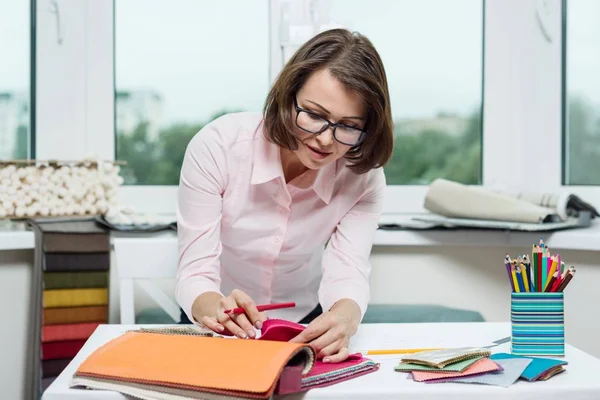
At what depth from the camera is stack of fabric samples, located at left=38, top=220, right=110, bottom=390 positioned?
209 cm

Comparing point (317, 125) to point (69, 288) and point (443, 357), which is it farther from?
point (69, 288)

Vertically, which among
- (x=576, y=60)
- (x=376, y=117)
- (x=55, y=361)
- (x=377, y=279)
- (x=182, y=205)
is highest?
(x=576, y=60)

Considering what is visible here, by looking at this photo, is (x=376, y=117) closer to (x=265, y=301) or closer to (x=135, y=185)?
(x=265, y=301)

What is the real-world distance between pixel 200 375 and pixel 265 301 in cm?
81

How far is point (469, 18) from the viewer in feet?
8.73

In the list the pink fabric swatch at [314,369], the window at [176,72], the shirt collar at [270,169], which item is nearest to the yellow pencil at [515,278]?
the pink fabric swatch at [314,369]

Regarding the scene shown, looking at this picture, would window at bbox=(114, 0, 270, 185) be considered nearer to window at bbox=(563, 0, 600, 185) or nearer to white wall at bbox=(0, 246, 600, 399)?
white wall at bbox=(0, 246, 600, 399)

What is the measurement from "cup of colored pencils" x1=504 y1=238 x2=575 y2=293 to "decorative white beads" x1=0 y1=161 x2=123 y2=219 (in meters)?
1.40

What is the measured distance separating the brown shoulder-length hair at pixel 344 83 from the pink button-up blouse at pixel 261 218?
104mm

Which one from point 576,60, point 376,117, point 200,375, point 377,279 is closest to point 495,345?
point 376,117

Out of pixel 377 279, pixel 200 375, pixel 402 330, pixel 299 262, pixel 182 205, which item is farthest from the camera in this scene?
pixel 377 279

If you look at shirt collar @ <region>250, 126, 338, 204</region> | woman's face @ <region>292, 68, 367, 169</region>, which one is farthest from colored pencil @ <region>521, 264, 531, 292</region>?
shirt collar @ <region>250, 126, 338, 204</region>

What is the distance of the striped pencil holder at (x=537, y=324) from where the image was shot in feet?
4.13

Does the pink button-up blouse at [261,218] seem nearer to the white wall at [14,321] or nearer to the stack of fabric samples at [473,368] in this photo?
the stack of fabric samples at [473,368]
